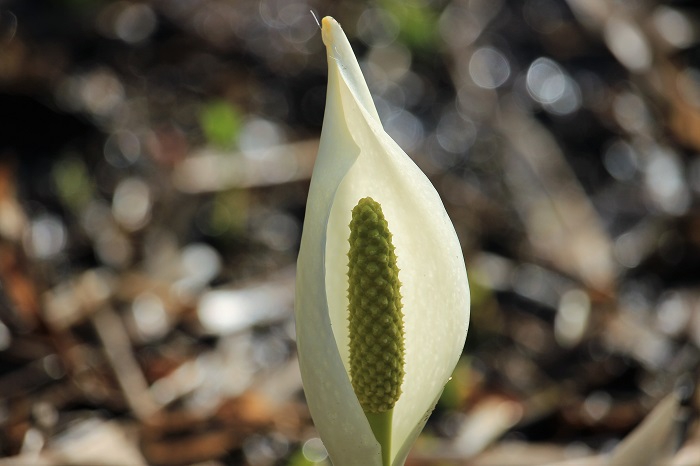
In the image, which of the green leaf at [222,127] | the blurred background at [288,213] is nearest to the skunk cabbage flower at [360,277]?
the blurred background at [288,213]

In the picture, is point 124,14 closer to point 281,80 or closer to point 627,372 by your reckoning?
point 281,80

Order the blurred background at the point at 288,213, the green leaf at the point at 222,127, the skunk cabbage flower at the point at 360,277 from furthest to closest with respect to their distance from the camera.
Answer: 1. the green leaf at the point at 222,127
2. the blurred background at the point at 288,213
3. the skunk cabbage flower at the point at 360,277

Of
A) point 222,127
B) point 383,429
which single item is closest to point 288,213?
point 222,127

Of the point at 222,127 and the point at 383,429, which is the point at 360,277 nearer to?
the point at 383,429

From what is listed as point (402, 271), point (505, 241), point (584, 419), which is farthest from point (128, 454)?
point (505, 241)

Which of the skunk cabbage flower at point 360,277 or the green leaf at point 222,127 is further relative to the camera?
the green leaf at point 222,127

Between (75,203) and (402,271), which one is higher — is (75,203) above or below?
below

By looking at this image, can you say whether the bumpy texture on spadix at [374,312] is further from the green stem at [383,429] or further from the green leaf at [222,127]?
the green leaf at [222,127]
